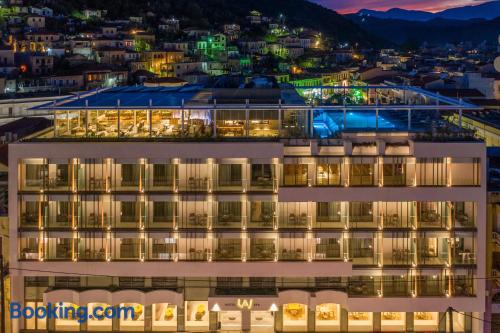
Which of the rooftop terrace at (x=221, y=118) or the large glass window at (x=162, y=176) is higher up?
the rooftop terrace at (x=221, y=118)

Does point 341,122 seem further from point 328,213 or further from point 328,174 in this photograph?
point 328,213

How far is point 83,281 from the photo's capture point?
22.5m

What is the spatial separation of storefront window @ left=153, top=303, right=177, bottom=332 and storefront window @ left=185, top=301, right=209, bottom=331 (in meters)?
0.52

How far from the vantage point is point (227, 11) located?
5876 inches

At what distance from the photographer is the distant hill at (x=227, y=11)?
12962 centimetres

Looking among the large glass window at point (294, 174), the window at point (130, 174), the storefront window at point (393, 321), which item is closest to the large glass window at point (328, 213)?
the large glass window at point (294, 174)

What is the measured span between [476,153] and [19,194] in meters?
16.3

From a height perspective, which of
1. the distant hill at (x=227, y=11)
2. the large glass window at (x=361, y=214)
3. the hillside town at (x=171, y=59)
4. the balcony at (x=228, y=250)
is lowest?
the balcony at (x=228, y=250)

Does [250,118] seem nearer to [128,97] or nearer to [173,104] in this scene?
[173,104]

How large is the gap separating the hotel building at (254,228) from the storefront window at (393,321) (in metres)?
0.05

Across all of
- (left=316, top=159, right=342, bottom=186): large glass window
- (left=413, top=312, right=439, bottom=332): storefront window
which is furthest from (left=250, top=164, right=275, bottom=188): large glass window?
(left=413, top=312, right=439, bottom=332): storefront window

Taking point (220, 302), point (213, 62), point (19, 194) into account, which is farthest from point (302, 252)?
point (213, 62)

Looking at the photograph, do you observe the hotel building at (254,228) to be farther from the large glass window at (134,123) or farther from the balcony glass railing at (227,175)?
the large glass window at (134,123)

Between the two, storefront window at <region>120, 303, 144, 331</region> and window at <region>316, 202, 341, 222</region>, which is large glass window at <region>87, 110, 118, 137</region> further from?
window at <region>316, 202, 341, 222</region>
